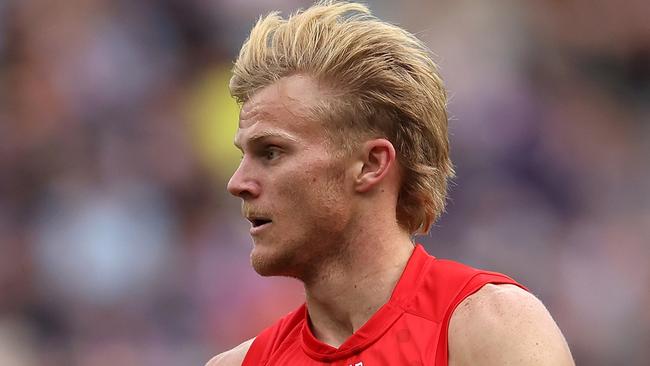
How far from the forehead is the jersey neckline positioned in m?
0.53

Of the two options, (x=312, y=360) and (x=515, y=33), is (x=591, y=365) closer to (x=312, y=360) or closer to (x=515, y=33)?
(x=515, y=33)

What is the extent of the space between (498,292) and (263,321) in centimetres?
455

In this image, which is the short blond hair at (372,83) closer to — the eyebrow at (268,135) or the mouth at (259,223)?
the eyebrow at (268,135)

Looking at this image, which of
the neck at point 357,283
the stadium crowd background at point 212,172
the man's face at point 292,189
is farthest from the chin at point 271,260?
the stadium crowd background at point 212,172

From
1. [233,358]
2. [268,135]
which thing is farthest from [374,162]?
[233,358]

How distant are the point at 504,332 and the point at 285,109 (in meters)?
0.99

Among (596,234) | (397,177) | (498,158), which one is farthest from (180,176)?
(397,177)

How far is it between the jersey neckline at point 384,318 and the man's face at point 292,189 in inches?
9.2

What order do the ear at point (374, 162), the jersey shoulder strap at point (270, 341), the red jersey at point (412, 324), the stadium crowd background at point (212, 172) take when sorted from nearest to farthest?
the red jersey at point (412, 324) → the ear at point (374, 162) → the jersey shoulder strap at point (270, 341) → the stadium crowd background at point (212, 172)

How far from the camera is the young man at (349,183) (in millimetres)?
3598

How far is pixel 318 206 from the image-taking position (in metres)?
3.64

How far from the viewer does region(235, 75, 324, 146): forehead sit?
12.0ft

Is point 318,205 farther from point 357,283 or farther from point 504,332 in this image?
point 504,332

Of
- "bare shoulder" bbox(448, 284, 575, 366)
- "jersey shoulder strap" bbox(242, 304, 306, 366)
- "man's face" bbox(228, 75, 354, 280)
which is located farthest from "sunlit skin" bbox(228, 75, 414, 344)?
"bare shoulder" bbox(448, 284, 575, 366)
